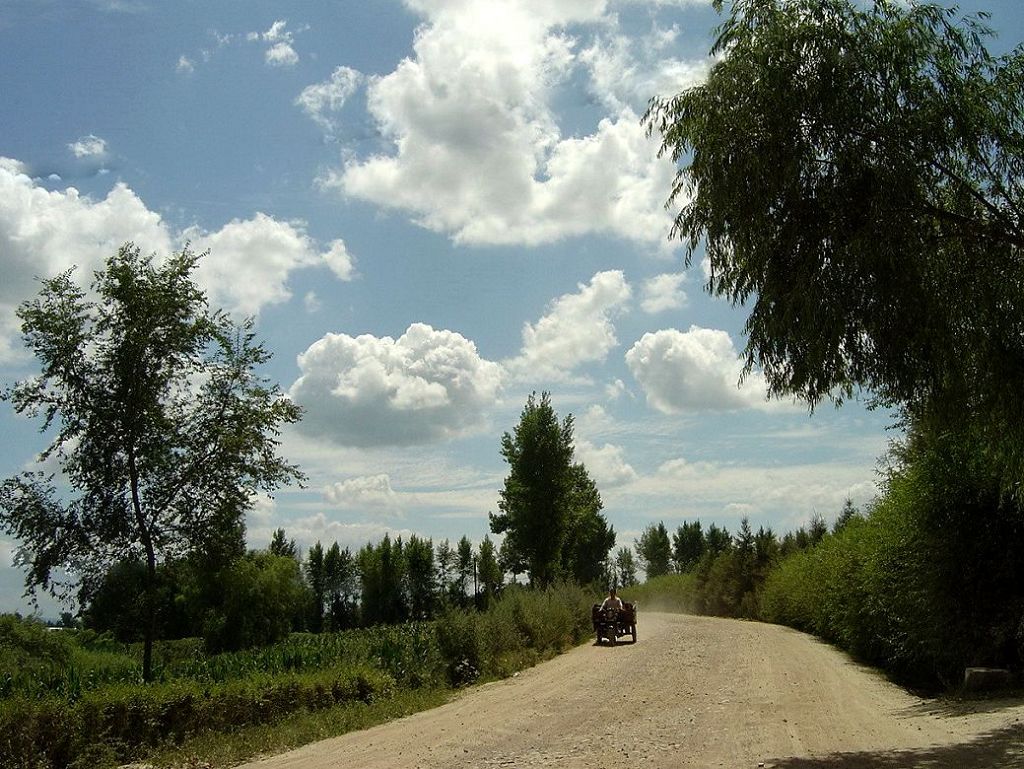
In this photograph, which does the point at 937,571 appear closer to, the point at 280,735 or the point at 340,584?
the point at 280,735


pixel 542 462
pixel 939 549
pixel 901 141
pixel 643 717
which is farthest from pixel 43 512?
pixel 542 462

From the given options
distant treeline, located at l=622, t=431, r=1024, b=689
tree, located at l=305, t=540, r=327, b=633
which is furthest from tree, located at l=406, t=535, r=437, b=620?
distant treeline, located at l=622, t=431, r=1024, b=689

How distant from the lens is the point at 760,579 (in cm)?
4878

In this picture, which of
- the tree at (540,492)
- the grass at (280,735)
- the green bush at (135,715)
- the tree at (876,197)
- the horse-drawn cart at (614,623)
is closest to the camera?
the tree at (876,197)

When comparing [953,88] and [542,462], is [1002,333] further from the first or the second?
[542,462]

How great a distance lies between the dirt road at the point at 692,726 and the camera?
992 cm

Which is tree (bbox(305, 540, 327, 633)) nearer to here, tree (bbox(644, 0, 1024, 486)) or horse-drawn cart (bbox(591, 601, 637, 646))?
horse-drawn cart (bbox(591, 601, 637, 646))

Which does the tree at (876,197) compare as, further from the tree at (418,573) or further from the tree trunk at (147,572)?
the tree at (418,573)

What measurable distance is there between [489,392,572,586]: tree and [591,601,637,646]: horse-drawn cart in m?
9.99

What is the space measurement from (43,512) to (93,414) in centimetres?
190

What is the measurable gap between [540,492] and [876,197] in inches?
1185

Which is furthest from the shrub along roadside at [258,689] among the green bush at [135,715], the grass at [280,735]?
the grass at [280,735]

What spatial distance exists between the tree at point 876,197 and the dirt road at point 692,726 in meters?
4.25

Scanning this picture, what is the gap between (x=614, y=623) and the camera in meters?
27.6
